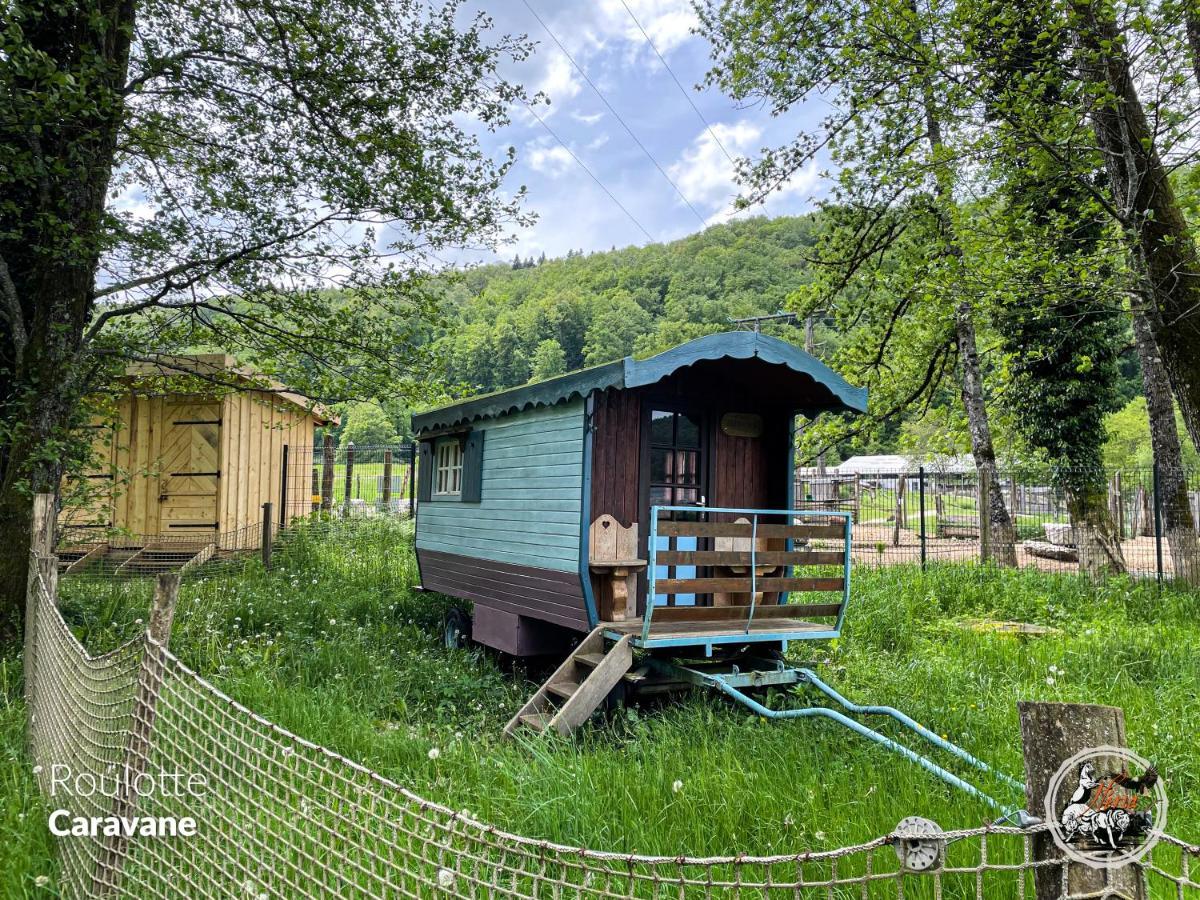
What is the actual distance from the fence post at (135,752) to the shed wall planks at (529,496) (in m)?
3.99

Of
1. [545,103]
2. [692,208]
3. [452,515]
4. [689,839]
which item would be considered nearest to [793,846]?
[689,839]

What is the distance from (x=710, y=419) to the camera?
757cm

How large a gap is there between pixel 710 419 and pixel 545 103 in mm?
4091

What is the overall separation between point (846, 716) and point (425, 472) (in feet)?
22.1

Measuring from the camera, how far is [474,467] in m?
8.73

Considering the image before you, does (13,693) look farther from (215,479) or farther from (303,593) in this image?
(215,479)

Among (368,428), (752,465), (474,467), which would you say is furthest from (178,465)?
(368,428)

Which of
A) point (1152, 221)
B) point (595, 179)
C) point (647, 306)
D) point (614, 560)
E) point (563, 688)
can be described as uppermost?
point (647, 306)

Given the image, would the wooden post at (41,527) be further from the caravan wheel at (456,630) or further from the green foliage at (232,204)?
the caravan wheel at (456,630)

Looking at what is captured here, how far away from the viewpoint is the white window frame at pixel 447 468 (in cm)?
A: 946

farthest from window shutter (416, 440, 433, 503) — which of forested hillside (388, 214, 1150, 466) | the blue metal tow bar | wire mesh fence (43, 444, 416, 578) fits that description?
forested hillside (388, 214, 1150, 466)

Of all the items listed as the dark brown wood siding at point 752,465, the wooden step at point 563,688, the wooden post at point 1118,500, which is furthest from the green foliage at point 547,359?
the wooden step at point 563,688

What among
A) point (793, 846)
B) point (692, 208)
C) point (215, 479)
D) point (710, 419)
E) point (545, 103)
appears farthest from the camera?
point (692, 208)

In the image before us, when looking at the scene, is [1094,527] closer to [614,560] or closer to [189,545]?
[614,560]
